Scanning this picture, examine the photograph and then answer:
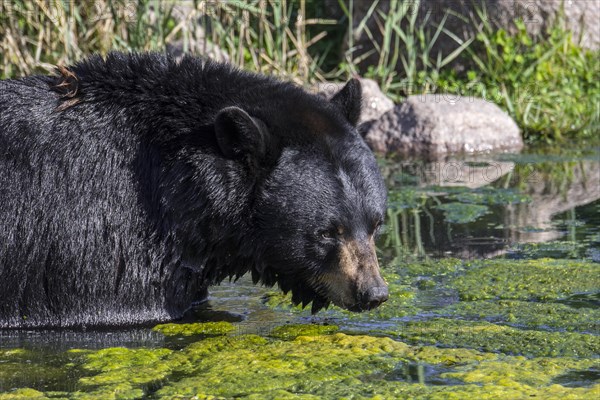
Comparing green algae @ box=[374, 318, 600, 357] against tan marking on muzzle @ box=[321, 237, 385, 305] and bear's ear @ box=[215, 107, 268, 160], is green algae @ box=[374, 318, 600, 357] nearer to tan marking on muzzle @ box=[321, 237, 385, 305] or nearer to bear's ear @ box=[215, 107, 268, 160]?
tan marking on muzzle @ box=[321, 237, 385, 305]

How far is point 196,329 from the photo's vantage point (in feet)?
18.9

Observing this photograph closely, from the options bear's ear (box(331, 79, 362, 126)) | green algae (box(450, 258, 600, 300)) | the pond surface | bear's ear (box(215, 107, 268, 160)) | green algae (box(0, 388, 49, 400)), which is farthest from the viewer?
green algae (box(450, 258, 600, 300))

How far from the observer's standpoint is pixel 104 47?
1126cm

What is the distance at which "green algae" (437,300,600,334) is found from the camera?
564 centimetres

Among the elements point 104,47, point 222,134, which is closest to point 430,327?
point 222,134

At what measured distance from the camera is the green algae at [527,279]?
6320 millimetres

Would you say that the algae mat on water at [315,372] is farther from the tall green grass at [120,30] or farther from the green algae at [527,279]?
the tall green grass at [120,30]

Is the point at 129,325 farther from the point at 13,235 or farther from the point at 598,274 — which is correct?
the point at 598,274

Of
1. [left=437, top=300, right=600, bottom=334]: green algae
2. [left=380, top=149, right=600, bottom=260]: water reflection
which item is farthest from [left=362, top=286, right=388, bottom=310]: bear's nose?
[left=380, top=149, right=600, bottom=260]: water reflection

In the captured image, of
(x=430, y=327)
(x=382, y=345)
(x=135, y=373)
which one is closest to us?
(x=135, y=373)

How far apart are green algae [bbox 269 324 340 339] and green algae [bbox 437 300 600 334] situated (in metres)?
0.69

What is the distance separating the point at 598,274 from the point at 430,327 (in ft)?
5.14

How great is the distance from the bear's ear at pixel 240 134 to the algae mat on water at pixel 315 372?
3.11 ft

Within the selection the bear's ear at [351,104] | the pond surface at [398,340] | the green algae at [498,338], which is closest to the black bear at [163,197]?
the bear's ear at [351,104]
